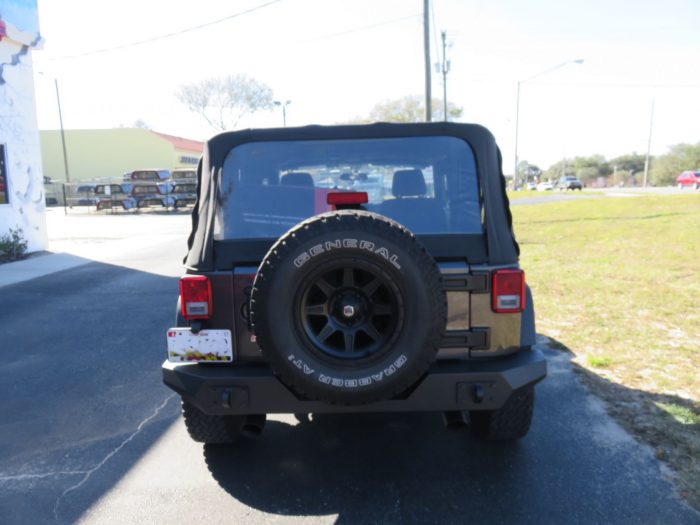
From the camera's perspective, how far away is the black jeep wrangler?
2.58 m

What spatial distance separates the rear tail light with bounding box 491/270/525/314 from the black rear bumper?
0.29 m

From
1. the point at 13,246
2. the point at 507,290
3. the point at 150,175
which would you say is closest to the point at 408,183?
the point at 507,290

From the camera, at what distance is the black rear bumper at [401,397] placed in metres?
2.81

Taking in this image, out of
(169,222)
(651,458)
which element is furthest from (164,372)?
(169,222)

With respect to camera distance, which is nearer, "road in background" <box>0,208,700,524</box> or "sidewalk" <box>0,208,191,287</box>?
"road in background" <box>0,208,700,524</box>

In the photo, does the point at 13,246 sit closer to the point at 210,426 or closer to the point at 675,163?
the point at 210,426

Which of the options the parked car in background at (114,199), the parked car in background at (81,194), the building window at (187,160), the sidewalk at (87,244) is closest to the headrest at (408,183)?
the sidewalk at (87,244)

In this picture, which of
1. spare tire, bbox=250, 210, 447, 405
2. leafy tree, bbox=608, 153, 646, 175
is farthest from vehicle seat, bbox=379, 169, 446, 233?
leafy tree, bbox=608, 153, 646, 175

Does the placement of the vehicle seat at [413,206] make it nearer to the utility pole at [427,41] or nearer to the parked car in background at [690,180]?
the utility pole at [427,41]

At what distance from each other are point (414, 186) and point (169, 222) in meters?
23.0

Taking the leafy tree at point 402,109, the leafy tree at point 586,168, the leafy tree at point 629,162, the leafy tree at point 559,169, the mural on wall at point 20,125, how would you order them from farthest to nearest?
the leafy tree at point 559,169
the leafy tree at point 586,168
the leafy tree at point 629,162
the leafy tree at point 402,109
the mural on wall at point 20,125

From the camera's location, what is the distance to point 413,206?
127 inches

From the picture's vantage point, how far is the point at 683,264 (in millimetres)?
9484

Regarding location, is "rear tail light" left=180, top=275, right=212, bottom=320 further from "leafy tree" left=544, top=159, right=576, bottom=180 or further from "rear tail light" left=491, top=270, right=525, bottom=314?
"leafy tree" left=544, top=159, right=576, bottom=180
